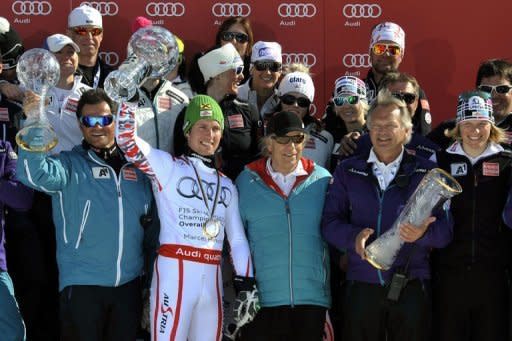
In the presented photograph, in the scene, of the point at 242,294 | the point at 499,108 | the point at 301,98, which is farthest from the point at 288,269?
the point at 499,108

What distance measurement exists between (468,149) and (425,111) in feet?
2.90

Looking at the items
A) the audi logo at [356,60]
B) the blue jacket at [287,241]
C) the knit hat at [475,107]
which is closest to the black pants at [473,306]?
the blue jacket at [287,241]

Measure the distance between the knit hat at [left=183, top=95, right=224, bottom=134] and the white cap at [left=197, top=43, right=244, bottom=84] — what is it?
0.83 m

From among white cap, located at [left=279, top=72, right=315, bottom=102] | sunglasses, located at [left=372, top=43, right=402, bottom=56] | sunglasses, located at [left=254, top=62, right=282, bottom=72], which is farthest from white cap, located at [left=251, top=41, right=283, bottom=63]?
sunglasses, located at [left=372, top=43, right=402, bottom=56]

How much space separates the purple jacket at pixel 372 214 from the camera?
17.4 feet

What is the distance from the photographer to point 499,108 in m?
6.32

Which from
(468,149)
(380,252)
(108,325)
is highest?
(468,149)

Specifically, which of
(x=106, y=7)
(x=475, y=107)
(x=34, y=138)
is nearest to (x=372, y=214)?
(x=475, y=107)

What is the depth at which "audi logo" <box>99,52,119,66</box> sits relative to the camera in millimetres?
7809

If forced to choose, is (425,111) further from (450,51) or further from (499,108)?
(450,51)

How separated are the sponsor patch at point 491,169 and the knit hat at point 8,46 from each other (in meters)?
3.66

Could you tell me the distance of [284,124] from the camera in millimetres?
5512

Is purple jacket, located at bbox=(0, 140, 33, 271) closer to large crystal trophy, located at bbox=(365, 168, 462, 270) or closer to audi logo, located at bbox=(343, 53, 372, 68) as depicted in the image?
large crystal trophy, located at bbox=(365, 168, 462, 270)

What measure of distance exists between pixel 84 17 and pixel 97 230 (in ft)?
7.66
